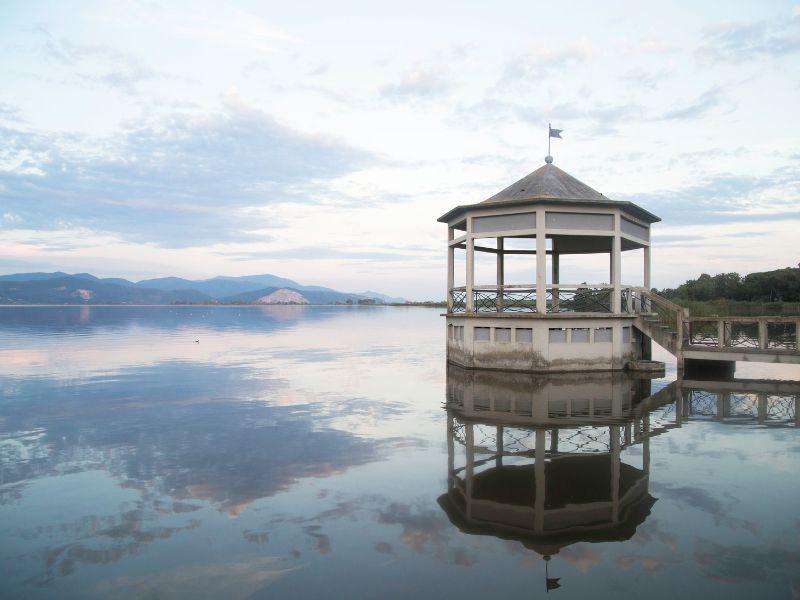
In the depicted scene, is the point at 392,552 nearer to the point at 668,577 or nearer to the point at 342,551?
the point at 342,551

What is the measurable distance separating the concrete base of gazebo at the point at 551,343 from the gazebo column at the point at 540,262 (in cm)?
72

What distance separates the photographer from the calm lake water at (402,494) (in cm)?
651

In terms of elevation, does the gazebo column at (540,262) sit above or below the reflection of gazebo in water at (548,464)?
above

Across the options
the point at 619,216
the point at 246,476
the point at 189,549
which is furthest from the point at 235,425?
the point at 619,216

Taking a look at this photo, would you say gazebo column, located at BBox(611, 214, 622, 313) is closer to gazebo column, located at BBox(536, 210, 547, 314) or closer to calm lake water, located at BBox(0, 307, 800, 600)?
gazebo column, located at BBox(536, 210, 547, 314)

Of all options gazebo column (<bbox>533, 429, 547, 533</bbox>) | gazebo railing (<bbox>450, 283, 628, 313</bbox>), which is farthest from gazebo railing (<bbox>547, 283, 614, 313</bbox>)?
gazebo column (<bbox>533, 429, 547, 533</bbox>)

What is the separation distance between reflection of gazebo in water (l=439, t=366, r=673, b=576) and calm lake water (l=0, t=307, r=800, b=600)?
0.16 ft

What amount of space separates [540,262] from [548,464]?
13179mm

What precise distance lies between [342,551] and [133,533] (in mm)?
2837

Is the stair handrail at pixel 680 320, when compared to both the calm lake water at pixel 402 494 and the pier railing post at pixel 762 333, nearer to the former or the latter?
the pier railing post at pixel 762 333

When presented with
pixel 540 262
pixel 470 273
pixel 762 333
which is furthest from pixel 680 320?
pixel 470 273

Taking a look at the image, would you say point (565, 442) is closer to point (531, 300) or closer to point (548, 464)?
point (548, 464)

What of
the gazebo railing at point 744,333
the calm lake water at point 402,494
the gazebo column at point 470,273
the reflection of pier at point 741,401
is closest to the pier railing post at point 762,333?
the gazebo railing at point 744,333

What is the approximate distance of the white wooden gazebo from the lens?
2281 centimetres
